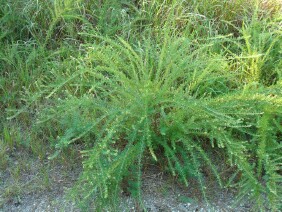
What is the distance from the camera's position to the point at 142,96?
279 centimetres

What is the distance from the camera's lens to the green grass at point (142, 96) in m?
2.75

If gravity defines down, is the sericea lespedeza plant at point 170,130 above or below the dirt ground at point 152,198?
above

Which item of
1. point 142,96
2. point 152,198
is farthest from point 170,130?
point 152,198

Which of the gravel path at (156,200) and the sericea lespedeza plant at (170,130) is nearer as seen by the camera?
the sericea lespedeza plant at (170,130)

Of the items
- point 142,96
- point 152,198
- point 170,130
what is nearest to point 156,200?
point 152,198

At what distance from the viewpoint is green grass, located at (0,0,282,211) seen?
2746 mm

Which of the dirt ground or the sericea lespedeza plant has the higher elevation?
the sericea lespedeza plant

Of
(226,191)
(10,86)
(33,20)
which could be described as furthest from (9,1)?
(226,191)

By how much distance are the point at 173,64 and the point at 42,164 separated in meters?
0.94

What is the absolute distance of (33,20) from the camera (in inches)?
149

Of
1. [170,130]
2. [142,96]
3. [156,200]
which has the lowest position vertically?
[156,200]

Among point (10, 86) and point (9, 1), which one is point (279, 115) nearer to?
point (10, 86)

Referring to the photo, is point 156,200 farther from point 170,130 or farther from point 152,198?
point 170,130

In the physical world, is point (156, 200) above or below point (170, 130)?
below
